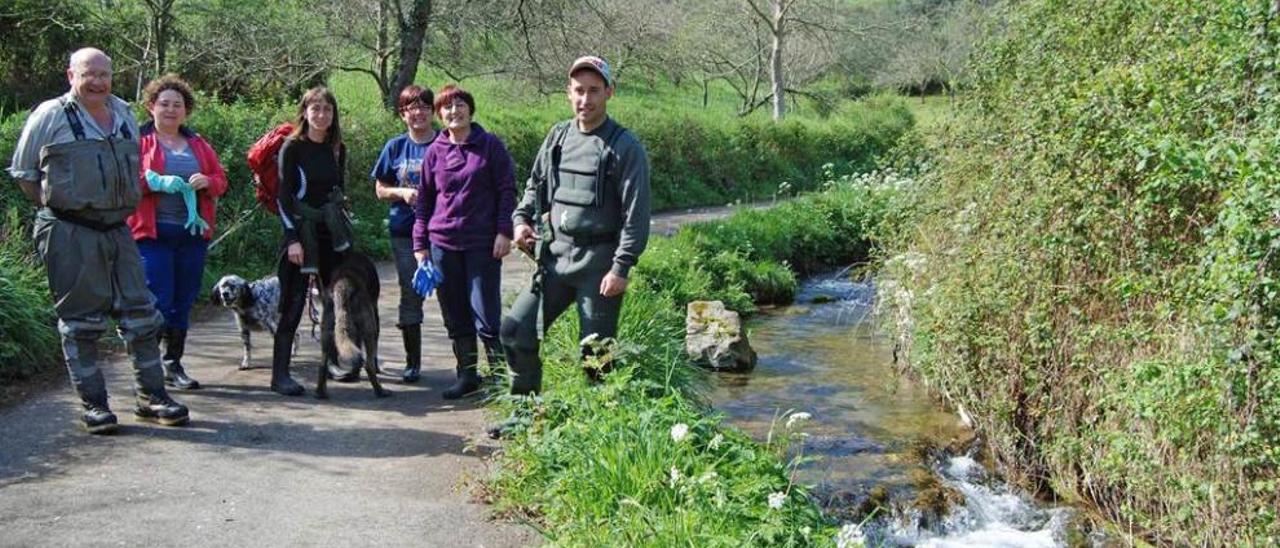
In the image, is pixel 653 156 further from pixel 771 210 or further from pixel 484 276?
pixel 484 276

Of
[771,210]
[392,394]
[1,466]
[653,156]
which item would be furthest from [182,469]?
[653,156]

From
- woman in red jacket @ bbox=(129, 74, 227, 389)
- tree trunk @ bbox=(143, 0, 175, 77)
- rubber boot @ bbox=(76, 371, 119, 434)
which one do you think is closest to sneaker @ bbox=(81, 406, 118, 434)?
rubber boot @ bbox=(76, 371, 119, 434)

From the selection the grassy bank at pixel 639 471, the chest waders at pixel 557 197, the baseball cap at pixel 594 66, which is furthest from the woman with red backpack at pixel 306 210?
the baseball cap at pixel 594 66

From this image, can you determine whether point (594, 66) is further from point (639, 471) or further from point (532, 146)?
point (532, 146)

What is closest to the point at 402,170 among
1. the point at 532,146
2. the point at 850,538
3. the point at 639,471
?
the point at 639,471

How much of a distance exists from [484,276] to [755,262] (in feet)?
28.2

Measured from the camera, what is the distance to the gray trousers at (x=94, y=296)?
220 inches

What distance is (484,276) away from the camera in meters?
6.41

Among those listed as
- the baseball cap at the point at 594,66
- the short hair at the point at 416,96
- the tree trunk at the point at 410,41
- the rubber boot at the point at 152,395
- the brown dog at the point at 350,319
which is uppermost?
the tree trunk at the point at 410,41

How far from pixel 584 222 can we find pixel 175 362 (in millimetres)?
3447

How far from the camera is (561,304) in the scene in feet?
17.5

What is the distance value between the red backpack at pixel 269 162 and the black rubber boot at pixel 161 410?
4.57 feet

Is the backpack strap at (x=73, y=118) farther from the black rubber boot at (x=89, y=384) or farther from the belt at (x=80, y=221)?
the black rubber boot at (x=89, y=384)

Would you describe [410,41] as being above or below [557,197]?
above
